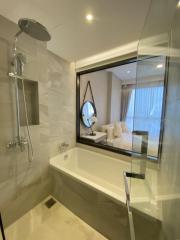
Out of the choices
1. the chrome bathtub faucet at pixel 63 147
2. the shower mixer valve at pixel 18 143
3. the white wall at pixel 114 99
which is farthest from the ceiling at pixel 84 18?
the white wall at pixel 114 99

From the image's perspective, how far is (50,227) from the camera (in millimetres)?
1415

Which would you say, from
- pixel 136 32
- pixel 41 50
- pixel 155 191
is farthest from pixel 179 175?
pixel 41 50

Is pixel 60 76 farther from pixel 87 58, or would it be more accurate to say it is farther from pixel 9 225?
pixel 9 225

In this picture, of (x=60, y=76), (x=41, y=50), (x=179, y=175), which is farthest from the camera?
(x=60, y=76)

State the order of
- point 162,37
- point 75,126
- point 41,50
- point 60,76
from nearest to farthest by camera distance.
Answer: point 162,37 < point 41,50 < point 60,76 < point 75,126

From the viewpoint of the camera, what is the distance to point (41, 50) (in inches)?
65.2

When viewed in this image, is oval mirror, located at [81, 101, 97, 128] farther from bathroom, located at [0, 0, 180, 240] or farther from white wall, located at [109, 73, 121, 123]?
white wall, located at [109, 73, 121, 123]

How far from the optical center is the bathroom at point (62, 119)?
1.04 m

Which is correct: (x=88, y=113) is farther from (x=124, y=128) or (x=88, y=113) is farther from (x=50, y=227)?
(x=50, y=227)

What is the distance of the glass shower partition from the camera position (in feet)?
3.06

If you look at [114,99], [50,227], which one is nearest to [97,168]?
[50,227]

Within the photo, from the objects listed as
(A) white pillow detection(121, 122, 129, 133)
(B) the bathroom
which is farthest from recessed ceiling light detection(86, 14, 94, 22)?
(A) white pillow detection(121, 122, 129, 133)

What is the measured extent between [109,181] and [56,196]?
2.98 feet

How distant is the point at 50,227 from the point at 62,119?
4.89 feet
